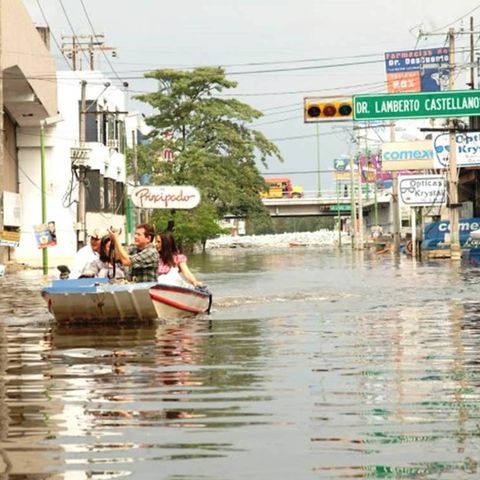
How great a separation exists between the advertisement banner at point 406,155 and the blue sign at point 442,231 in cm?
750

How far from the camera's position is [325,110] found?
34.5 metres

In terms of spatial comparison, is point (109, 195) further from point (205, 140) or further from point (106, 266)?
point (106, 266)

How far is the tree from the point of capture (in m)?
85.7

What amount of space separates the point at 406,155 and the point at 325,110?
4258 centimetres

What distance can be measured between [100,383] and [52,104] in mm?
56054

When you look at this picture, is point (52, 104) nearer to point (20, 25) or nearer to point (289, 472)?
point (20, 25)

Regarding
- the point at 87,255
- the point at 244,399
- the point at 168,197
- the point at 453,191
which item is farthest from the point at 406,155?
the point at 244,399

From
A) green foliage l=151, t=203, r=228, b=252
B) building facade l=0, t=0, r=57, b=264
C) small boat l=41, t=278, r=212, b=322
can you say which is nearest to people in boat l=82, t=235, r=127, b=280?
small boat l=41, t=278, r=212, b=322

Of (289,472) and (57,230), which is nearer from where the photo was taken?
(289,472)

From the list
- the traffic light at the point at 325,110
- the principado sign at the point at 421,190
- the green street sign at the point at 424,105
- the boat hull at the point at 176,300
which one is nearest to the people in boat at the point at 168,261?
the boat hull at the point at 176,300

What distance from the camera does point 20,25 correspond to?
5797 cm

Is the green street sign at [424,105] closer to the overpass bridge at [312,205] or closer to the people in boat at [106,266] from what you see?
the people in boat at [106,266]

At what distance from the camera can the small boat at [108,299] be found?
63.0ft

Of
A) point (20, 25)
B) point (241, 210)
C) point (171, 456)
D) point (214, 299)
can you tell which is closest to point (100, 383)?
point (171, 456)
